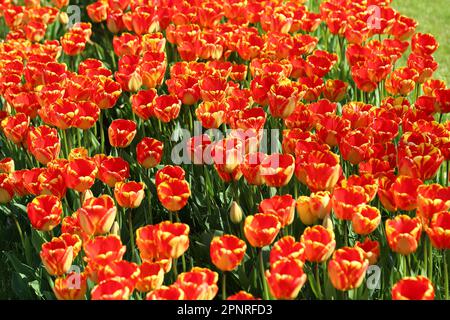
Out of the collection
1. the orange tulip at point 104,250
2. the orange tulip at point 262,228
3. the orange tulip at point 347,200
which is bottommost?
the orange tulip at point 104,250

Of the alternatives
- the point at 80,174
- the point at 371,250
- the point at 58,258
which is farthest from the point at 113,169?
the point at 371,250

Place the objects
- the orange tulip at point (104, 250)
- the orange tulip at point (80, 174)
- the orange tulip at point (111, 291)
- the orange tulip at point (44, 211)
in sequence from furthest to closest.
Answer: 1. the orange tulip at point (80, 174)
2. the orange tulip at point (44, 211)
3. the orange tulip at point (104, 250)
4. the orange tulip at point (111, 291)

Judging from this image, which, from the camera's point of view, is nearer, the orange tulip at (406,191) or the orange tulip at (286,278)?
the orange tulip at (286,278)

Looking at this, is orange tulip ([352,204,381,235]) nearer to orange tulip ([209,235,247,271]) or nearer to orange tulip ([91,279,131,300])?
orange tulip ([209,235,247,271])

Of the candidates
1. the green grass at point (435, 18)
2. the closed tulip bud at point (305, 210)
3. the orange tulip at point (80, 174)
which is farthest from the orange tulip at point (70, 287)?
the green grass at point (435, 18)

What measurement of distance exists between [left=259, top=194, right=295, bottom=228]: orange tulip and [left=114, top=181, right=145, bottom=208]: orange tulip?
1.76ft

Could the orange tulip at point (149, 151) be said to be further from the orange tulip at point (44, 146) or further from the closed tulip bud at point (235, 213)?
the closed tulip bud at point (235, 213)

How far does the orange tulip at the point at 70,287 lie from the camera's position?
8.45 feet

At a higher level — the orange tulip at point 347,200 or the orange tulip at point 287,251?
the orange tulip at point 347,200

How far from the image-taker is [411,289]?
93.0 inches

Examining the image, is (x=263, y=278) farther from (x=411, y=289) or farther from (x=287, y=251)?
(x=411, y=289)

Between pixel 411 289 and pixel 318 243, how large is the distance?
1.23 ft

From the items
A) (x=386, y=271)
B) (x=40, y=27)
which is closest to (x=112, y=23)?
(x=40, y=27)
